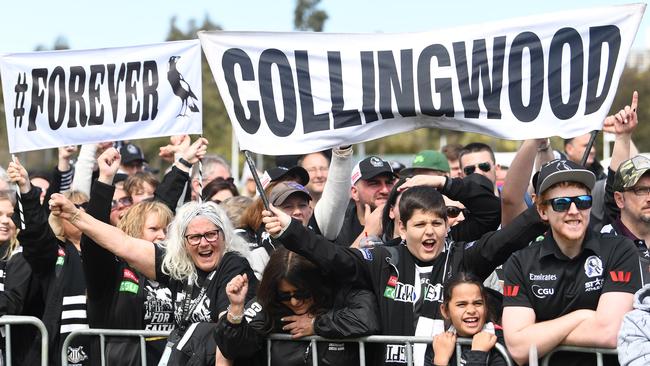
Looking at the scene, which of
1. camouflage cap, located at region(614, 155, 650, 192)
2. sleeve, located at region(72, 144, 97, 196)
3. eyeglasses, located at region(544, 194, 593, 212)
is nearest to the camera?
eyeglasses, located at region(544, 194, 593, 212)

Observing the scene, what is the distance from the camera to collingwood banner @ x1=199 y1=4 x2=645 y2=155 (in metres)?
6.31

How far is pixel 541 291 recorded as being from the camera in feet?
18.8

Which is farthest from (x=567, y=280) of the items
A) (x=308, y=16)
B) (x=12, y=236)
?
(x=308, y=16)

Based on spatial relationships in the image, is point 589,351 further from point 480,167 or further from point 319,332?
point 480,167

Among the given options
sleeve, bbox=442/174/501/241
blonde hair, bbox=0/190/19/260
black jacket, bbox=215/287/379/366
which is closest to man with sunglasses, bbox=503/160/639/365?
sleeve, bbox=442/174/501/241

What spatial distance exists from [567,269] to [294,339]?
167 cm

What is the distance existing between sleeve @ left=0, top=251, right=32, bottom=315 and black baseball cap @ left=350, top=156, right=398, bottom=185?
2.55 m

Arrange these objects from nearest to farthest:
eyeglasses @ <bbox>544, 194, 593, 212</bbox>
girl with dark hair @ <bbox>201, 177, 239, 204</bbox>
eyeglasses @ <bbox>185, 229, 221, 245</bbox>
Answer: eyeglasses @ <bbox>544, 194, 593, 212</bbox> → eyeglasses @ <bbox>185, 229, 221, 245</bbox> → girl with dark hair @ <bbox>201, 177, 239, 204</bbox>

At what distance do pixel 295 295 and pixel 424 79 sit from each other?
5.04 ft

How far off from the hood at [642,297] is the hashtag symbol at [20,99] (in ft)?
15.6

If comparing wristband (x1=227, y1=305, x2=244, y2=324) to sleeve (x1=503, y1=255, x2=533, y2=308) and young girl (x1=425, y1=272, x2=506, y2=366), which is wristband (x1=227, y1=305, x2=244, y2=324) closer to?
young girl (x1=425, y1=272, x2=506, y2=366)

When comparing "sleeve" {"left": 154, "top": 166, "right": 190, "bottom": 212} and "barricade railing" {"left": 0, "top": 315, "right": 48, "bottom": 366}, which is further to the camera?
"sleeve" {"left": 154, "top": 166, "right": 190, "bottom": 212}

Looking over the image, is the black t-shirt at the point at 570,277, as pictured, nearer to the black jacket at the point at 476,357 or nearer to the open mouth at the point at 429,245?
the black jacket at the point at 476,357

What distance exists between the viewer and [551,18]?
20.9 feet
